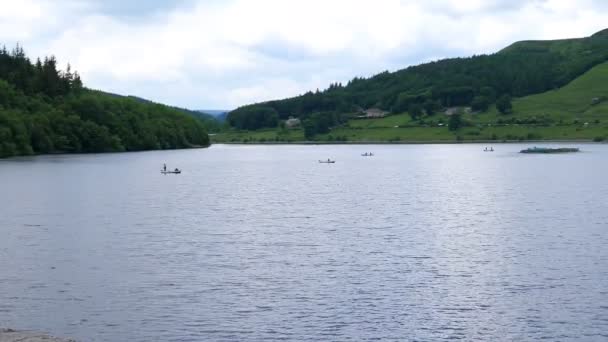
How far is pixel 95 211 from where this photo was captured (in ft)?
269

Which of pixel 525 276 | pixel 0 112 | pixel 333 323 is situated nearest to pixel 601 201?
pixel 525 276

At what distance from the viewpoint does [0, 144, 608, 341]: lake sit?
36.3m

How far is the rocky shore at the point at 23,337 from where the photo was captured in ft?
103

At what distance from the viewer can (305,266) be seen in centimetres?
4919

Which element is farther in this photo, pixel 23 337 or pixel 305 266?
pixel 305 266

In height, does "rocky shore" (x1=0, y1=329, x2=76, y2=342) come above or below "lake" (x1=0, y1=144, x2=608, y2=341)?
above

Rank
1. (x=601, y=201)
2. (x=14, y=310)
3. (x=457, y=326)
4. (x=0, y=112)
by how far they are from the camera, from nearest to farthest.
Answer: (x=457, y=326) → (x=14, y=310) → (x=601, y=201) → (x=0, y=112)

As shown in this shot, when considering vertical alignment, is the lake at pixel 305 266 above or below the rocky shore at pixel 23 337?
below

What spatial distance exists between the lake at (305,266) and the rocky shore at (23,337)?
1672 millimetres

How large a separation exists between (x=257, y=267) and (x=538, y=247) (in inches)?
759

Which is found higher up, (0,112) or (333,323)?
(0,112)

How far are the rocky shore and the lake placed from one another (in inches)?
65.8

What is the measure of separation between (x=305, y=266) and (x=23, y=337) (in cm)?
2015

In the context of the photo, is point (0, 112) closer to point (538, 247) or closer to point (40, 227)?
point (40, 227)
